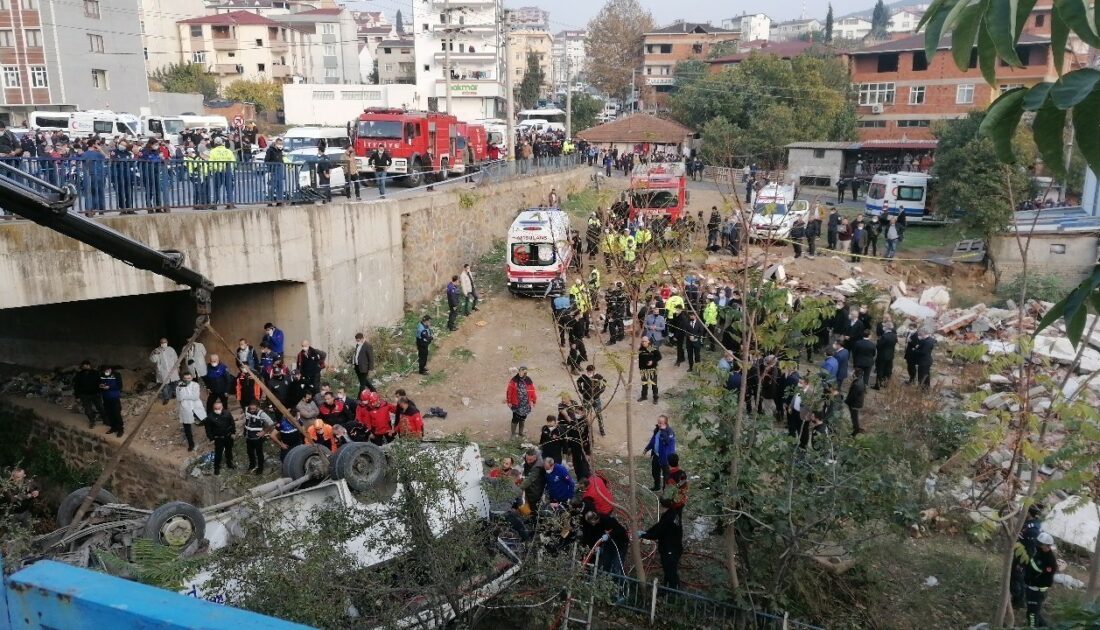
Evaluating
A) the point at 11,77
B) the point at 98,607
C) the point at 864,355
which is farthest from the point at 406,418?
→ the point at 11,77

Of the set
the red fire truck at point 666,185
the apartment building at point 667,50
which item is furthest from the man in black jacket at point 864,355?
the apartment building at point 667,50

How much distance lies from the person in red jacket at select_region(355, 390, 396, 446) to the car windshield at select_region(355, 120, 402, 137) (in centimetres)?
1385

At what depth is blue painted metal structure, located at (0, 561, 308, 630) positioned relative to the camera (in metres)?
2.47

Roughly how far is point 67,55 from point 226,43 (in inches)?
1041

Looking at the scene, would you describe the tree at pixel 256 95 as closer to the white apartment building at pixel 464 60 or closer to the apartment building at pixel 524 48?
the white apartment building at pixel 464 60

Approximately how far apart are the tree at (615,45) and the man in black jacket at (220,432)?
73.4m

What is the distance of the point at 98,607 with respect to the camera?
2.56m

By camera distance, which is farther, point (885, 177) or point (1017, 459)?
point (885, 177)

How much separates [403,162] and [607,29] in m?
61.9

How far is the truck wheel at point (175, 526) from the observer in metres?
8.46

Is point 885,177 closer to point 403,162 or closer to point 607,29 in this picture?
point 403,162

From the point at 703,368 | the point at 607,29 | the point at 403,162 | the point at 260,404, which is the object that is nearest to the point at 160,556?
the point at 703,368

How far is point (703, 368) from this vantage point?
8.70 m

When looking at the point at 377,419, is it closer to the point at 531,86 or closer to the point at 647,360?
the point at 647,360
